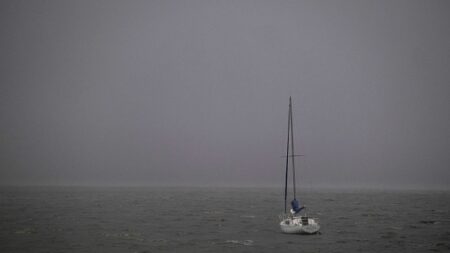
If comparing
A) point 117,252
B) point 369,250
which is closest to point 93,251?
point 117,252

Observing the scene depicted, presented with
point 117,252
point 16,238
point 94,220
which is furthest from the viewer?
point 94,220

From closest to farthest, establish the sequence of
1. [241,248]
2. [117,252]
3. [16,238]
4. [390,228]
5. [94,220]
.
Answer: [117,252] → [241,248] → [16,238] → [390,228] → [94,220]

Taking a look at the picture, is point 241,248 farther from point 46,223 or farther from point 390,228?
point 46,223

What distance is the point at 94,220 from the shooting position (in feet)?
247

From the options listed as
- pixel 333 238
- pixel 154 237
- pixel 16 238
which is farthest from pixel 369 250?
pixel 16 238

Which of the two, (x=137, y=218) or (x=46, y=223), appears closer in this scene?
(x=46, y=223)

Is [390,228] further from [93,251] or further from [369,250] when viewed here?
[93,251]

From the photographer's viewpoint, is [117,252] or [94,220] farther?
[94,220]

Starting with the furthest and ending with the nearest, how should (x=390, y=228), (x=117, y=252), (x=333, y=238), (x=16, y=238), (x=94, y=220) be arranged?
(x=94, y=220) < (x=390, y=228) < (x=333, y=238) < (x=16, y=238) < (x=117, y=252)

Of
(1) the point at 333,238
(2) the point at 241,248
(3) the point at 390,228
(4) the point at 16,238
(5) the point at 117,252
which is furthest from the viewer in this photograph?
(3) the point at 390,228

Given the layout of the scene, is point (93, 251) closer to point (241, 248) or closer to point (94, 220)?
point (241, 248)

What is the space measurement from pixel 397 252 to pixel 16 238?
43.2 meters

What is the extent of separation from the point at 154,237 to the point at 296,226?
18.4 meters

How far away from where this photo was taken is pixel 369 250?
47.5 m
